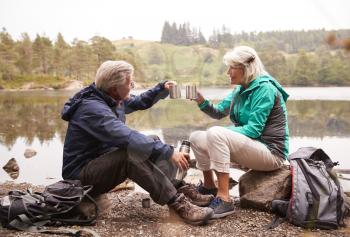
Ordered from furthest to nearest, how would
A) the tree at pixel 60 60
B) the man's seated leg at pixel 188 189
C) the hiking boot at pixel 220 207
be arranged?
the tree at pixel 60 60, the hiking boot at pixel 220 207, the man's seated leg at pixel 188 189

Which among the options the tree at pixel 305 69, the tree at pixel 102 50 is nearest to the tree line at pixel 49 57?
the tree at pixel 102 50

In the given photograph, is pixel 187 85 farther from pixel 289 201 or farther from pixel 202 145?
pixel 289 201

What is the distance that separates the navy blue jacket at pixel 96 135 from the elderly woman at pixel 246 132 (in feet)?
2.38

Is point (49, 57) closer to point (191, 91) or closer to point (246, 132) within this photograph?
point (191, 91)

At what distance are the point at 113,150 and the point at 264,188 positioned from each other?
1715mm

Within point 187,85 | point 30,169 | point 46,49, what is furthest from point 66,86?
point 187,85

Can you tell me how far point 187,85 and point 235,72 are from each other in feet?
2.04

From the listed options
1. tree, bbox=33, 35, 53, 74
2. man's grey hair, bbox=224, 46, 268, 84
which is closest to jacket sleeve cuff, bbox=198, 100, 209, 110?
man's grey hair, bbox=224, 46, 268, 84

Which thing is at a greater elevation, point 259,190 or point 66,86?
point 259,190

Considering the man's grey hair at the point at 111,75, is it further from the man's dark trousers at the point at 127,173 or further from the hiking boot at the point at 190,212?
the hiking boot at the point at 190,212

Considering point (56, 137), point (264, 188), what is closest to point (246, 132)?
point (264, 188)

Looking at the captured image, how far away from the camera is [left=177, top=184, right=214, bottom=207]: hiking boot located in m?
4.44

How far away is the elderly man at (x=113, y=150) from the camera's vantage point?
375 cm

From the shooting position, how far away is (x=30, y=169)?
9.13 metres
